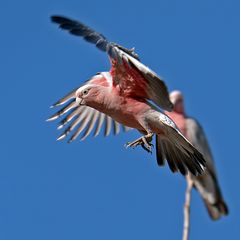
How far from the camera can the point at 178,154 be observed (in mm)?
10742

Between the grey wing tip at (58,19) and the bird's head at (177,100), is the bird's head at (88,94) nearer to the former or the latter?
the grey wing tip at (58,19)

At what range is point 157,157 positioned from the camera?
10.8 metres

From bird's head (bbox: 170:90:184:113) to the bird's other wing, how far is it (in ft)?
27.4

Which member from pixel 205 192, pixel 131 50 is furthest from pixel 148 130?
pixel 205 192

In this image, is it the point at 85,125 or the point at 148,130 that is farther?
the point at 85,125

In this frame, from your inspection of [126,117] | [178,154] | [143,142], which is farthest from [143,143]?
[178,154]

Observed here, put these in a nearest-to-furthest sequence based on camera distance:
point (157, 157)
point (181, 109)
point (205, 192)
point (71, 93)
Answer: point (157, 157) → point (71, 93) → point (205, 192) → point (181, 109)

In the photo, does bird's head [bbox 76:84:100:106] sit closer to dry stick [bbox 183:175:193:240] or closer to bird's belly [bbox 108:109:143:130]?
bird's belly [bbox 108:109:143:130]

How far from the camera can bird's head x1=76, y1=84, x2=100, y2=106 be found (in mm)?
10398

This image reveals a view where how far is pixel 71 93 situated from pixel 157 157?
6.16ft

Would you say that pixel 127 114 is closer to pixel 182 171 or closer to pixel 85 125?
pixel 182 171

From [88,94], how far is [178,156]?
1.40 metres

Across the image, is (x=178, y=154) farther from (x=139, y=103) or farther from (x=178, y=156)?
(x=139, y=103)

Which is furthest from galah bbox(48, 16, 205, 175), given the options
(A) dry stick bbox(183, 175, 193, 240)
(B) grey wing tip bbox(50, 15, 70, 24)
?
(A) dry stick bbox(183, 175, 193, 240)
